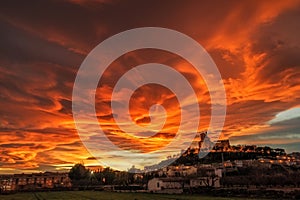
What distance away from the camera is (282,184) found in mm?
71188

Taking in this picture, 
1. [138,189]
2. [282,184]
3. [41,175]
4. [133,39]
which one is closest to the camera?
[133,39]

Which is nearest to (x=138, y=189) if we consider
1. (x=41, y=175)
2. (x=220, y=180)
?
(x=220, y=180)

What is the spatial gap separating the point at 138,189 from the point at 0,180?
105 metres

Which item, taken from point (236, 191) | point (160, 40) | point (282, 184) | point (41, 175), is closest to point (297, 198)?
point (236, 191)

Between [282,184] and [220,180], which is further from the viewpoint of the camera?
[220,180]

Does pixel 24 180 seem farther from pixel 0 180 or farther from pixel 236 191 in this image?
pixel 236 191

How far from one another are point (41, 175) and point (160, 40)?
15433 cm

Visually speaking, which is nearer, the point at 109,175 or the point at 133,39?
the point at 133,39

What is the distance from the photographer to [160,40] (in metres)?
42.2

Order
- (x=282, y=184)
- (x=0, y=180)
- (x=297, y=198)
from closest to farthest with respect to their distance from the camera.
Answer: (x=297, y=198)
(x=282, y=184)
(x=0, y=180)

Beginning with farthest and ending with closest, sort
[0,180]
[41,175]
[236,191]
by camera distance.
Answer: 1. [41,175]
2. [0,180]
3. [236,191]

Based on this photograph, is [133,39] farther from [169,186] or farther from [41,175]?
[41,175]

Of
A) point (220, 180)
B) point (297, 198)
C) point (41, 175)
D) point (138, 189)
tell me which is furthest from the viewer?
point (41, 175)

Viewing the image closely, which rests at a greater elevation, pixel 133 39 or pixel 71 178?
pixel 133 39
